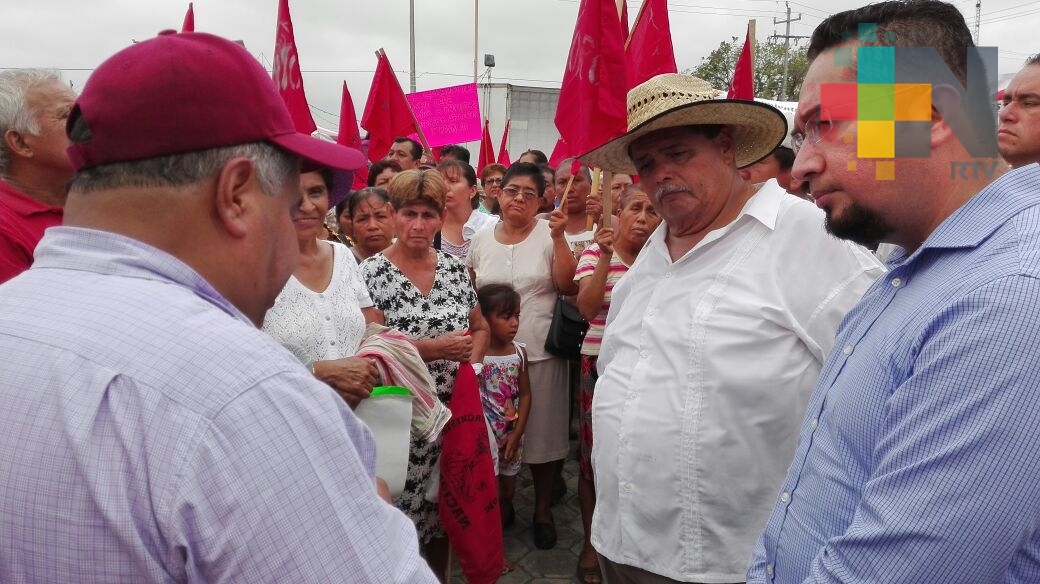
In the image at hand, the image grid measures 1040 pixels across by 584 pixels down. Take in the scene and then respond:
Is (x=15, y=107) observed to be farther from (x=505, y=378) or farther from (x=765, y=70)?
(x=765, y=70)

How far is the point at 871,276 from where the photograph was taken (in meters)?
1.97

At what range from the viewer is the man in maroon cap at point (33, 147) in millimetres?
2322

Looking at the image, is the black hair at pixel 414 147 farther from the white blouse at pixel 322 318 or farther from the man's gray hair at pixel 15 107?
the man's gray hair at pixel 15 107

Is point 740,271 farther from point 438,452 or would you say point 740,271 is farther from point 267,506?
point 438,452

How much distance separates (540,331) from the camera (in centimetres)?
415

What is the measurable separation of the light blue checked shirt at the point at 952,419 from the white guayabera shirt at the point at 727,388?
26.5 inches

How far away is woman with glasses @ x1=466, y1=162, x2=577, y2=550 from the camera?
410 centimetres

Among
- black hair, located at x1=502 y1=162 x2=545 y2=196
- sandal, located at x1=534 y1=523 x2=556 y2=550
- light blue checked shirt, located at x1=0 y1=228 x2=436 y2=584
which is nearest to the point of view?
light blue checked shirt, located at x1=0 y1=228 x2=436 y2=584

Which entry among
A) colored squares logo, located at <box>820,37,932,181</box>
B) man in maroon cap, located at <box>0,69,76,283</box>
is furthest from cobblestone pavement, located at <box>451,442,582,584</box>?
colored squares logo, located at <box>820,37,932,181</box>

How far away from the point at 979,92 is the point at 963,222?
1.04ft

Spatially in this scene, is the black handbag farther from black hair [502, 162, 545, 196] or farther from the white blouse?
the white blouse

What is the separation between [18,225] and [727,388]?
2420mm

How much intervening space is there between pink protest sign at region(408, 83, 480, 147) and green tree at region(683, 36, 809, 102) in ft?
69.1

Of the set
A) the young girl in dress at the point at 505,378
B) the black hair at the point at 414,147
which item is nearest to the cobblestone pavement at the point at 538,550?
the young girl in dress at the point at 505,378
